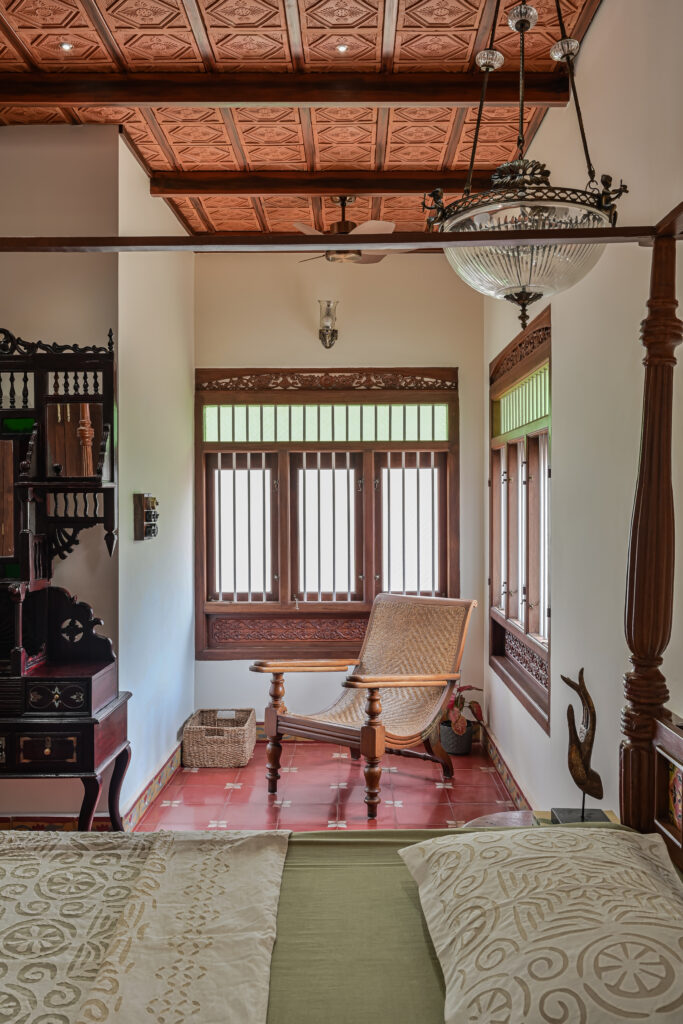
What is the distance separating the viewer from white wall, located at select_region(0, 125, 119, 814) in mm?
3719

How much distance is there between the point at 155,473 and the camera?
14.6 ft

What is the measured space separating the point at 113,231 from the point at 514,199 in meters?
2.34

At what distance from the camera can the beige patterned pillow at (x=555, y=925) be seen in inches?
44.8

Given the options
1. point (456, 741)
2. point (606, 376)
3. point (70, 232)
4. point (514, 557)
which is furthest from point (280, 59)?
point (456, 741)

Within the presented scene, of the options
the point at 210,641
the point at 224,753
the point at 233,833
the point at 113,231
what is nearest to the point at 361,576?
the point at 210,641

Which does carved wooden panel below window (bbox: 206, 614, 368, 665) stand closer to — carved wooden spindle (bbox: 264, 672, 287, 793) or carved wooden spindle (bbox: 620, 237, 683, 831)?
carved wooden spindle (bbox: 264, 672, 287, 793)

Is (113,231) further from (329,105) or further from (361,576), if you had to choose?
(361,576)

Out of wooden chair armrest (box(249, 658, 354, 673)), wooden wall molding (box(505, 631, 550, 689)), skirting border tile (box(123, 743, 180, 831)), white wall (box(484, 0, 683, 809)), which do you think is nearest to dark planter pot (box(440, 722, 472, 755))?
wooden wall molding (box(505, 631, 550, 689))

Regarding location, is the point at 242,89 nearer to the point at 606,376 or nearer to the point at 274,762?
the point at 606,376

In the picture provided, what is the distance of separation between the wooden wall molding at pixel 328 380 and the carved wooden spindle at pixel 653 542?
11.8ft

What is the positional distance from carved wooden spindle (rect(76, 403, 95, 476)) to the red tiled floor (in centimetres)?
176

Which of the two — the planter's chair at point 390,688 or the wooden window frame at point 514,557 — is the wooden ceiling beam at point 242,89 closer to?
the wooden window frame at point 514,557

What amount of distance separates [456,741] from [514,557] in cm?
127

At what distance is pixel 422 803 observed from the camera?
4.36 metres
